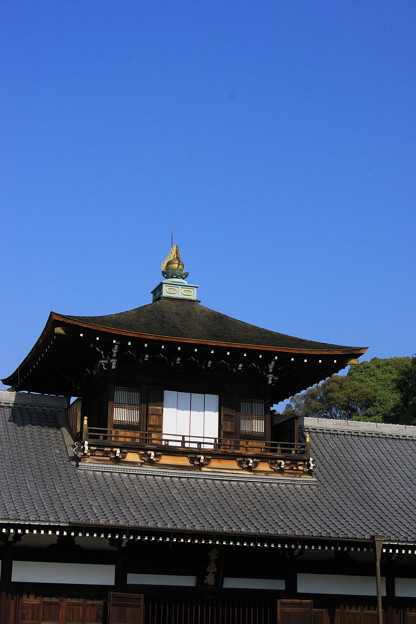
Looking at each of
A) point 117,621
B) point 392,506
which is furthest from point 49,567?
point 392,506

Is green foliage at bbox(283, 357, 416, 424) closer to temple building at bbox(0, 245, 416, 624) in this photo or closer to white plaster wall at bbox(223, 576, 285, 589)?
temple building at bbox(0, 245, 416, 624)

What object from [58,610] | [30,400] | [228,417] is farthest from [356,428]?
[58,610]

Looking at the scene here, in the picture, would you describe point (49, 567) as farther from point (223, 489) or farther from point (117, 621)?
point (223, 489)

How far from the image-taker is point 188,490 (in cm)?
2155

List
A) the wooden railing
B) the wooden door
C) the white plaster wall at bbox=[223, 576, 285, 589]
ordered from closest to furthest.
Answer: the wooden door
the white plaster wall at bbox=[223, 576, 285, 589]
the wooden railing

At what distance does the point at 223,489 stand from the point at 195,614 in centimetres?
306

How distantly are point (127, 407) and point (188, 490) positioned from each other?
2.96 meters

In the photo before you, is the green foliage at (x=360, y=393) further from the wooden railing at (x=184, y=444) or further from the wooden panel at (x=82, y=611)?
the wooden panel at (x=82, y=611)

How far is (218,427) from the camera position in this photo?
77.8 ft

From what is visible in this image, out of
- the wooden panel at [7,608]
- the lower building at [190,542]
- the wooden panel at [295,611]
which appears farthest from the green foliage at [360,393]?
the wooden panel at [7,608]

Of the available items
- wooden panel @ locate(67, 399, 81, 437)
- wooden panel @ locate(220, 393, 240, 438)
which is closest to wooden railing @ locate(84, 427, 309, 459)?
wooden panel @ locate(220, 393, 240, 438)

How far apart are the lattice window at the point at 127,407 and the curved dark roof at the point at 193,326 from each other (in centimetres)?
172

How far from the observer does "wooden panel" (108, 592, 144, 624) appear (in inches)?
768

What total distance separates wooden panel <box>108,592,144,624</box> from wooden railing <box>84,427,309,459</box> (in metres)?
3.79
